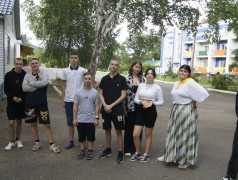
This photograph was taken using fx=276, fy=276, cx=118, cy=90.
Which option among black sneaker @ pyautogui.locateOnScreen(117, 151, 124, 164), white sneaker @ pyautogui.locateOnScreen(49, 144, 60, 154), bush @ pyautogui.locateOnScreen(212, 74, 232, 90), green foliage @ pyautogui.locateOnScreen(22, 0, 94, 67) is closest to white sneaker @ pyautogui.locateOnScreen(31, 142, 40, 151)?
white sneaker @ pyautogui.locateOnScreen(49, 144, 60, 154)

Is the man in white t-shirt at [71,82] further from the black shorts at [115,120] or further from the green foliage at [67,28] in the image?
the green foliage at [67,28]

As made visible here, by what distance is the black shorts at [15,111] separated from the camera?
18.1 ft

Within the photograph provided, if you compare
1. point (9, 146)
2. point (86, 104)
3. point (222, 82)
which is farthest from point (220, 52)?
point (9, 146)

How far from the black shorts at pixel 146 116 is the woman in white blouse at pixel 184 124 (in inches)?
14.8

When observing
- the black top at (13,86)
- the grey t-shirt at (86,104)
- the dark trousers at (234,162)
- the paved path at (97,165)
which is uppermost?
the black top at (13,86)

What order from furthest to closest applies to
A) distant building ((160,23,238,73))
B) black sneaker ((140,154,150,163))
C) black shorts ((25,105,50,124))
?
distant building ((160,23,238,73)), black shorts ((25,105,50,124)), black sneaker ((140,154,150,163))

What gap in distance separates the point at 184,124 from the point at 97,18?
9.28 meters

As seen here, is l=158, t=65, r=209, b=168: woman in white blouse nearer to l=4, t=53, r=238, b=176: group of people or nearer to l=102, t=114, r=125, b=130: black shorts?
l=4, t=53, r=238, b=176: group of people

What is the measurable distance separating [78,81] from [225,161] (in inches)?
129

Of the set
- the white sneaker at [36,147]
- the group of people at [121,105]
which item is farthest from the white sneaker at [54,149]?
the white sneaker at [36,147]

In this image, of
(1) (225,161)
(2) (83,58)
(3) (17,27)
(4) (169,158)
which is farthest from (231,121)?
(3) (17,27)

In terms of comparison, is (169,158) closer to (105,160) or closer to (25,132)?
(105,160)

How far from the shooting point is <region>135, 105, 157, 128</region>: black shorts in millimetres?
5012

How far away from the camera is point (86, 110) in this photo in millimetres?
5051
